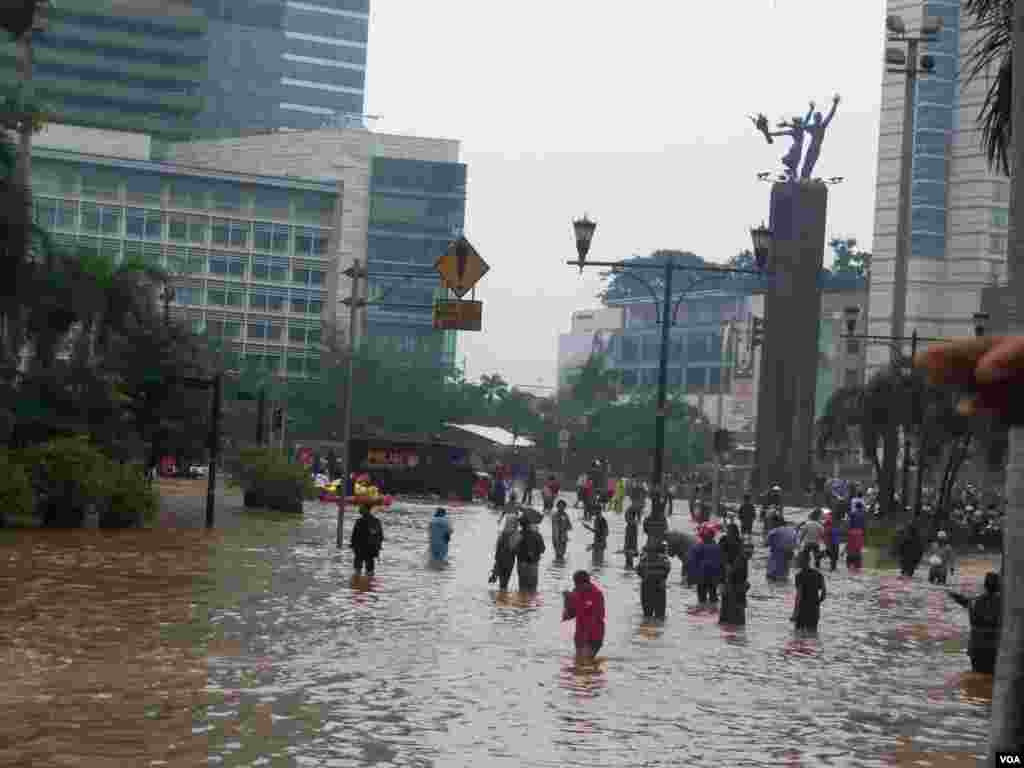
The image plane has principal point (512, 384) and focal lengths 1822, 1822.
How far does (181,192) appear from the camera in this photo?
155250 mm

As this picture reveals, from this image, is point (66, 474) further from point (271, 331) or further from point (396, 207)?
point (396, 207)

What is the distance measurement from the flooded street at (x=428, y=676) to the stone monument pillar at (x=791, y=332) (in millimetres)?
34703

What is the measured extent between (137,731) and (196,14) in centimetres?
17449

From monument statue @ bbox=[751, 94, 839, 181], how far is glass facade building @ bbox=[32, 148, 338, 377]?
83587 millimetres

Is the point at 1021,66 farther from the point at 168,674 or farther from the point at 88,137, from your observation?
the point at 88,137

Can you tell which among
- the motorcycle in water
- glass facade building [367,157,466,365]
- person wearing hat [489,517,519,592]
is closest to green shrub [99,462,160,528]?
person wearing hat [489,517,519,592]

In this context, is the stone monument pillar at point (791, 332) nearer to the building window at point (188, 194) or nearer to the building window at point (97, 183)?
the building window at point (188, 194)

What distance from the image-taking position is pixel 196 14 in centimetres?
18162

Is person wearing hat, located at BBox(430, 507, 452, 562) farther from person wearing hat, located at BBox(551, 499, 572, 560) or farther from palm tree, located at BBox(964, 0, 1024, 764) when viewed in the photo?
palm tree, located at BBox(964, 0, 1024, 764)

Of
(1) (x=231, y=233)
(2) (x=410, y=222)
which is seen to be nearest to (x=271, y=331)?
(1) (x=231, y=233)

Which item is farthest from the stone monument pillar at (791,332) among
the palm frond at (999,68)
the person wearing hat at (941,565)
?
the palm frond at (999,68)

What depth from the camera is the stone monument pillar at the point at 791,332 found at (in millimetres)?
68250

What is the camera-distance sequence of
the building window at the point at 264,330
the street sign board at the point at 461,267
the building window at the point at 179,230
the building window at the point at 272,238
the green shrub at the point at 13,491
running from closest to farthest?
the street sign board at the point at 461,267, the green shrub at the point at 13,491, the building window at the point at 179,230, the building window at the point at 272,238, the building window at the point at 264,330

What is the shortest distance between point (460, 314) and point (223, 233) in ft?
427
